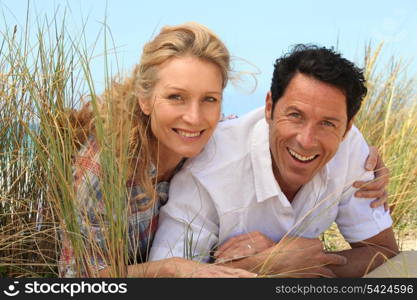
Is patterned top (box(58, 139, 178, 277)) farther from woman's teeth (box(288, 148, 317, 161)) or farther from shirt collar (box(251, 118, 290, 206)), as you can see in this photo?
woman's teeth (box(288, 148, 317, 161))

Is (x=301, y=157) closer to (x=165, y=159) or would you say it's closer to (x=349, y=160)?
(x=349, y=160)

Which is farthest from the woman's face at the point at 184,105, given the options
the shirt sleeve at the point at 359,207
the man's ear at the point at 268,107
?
the shirt sleeve at the point at 359,207

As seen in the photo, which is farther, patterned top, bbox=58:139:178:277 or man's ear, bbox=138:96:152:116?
man's ear, bbox=138:96:152:116

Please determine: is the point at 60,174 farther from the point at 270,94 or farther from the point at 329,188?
the point at 329,188

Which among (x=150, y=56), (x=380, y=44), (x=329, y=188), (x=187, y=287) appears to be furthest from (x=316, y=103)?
(x=380, y=44)

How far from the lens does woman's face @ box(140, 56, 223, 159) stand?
315cm

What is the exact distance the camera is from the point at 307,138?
3279 mm

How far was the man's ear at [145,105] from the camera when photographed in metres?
3.26

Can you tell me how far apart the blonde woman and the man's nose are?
431mm

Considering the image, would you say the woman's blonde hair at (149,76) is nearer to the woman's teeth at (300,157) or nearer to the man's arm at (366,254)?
the woman's teeth at (300,157)

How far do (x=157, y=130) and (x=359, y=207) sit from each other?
1.25 metres

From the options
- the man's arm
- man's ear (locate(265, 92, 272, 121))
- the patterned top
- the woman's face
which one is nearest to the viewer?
the patterned top

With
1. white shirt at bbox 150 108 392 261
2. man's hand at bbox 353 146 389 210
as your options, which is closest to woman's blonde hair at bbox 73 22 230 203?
white shirt at bbox 150 108 392 261

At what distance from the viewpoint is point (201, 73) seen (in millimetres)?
3215
